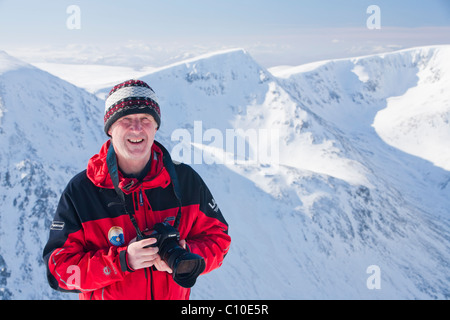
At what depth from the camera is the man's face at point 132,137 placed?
384 cm

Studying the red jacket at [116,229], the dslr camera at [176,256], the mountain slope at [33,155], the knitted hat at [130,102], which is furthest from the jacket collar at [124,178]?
the mountain slope at [33,155]

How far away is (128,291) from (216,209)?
146 cm

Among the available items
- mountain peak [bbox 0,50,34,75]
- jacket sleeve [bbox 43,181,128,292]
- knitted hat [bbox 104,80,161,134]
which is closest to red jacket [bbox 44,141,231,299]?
jacket sleeve [bbox 43,181,128,292]

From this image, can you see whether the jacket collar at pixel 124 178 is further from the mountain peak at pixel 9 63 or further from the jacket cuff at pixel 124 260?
the mountain peak at pixel 9 63

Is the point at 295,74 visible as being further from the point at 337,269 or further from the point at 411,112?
the point at 337,269

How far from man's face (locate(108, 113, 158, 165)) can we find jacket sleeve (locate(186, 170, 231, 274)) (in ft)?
2.86

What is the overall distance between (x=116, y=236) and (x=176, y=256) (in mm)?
969

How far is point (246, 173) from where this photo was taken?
141ft

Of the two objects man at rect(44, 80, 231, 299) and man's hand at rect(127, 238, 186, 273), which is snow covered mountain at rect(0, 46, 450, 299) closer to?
man at rect(44, 80, 231, 299)

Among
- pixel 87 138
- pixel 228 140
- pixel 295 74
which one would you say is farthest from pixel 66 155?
pixel 295 74

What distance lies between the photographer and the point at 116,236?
12.5ft

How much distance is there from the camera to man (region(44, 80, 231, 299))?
11.4 ft

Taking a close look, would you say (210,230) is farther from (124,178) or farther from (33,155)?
(33,155)

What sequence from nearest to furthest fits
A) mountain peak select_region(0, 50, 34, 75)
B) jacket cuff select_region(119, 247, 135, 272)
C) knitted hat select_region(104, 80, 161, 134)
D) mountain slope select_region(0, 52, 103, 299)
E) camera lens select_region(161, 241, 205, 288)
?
camera lens select_region(161, 241, 205, 288) → jacket cuff select_region(119, 247, 135, 272) → knitted hat select_region(104, 80, 161, 134) → mountain slope select_region(0, 52, 103, 299) → mountain peak select_region(0, 50, 34, 75)
